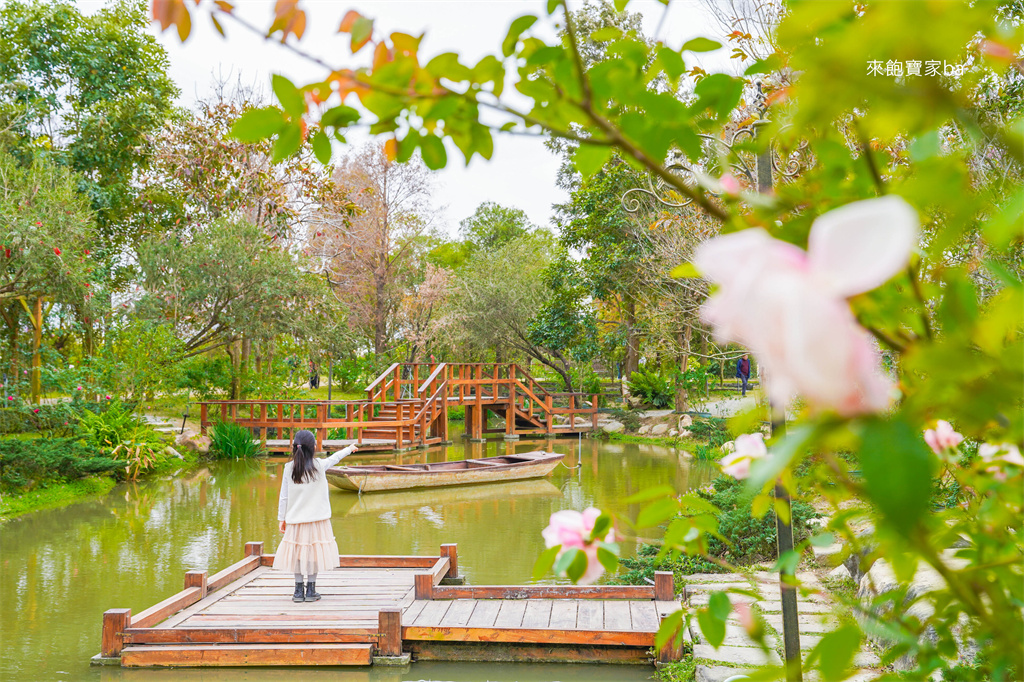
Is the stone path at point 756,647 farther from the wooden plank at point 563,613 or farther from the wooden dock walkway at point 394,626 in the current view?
the wooden plank at point 563,613

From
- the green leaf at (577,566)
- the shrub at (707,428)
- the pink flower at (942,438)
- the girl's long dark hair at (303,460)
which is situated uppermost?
the pink flower at (942,438)

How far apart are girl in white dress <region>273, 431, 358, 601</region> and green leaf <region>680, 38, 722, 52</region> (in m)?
4.27

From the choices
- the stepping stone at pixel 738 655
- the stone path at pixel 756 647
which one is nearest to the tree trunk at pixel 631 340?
the stone path at pixel 756 647

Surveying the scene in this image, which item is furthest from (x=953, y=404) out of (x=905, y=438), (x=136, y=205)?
(x=136, y=205)

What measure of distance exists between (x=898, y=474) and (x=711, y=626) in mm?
475

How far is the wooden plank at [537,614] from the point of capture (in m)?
4.17

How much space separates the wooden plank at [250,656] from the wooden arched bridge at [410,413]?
873cm

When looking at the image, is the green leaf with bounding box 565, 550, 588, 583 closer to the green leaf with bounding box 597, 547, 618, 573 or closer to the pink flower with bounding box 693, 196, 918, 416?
the green leaf with bounding box 597, 547, 618, 573

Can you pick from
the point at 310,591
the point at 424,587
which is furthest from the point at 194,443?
the point at 424,587

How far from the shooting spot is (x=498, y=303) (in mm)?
18938

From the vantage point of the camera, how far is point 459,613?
4.36m

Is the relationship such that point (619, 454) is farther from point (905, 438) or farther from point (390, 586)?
point (905, 438)

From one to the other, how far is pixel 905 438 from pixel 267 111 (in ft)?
2.10

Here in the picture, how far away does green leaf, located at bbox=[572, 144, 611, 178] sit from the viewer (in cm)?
77
